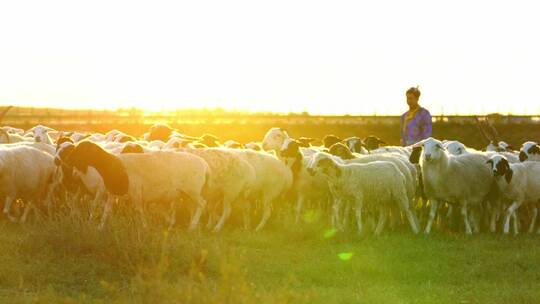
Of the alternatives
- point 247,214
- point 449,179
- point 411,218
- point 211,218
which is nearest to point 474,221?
point 449,179

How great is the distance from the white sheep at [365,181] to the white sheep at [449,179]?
2.52 ft

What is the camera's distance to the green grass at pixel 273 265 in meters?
11.6

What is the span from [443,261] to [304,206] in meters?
6.36

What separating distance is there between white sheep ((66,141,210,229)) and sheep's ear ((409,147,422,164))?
161 inches

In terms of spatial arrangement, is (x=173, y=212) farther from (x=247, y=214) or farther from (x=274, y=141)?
(x=274, y=141)

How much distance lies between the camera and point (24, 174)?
60.4 ft

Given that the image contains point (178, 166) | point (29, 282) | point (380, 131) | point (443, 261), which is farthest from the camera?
point (380, 131)

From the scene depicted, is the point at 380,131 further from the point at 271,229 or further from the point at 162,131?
the point at 271,229

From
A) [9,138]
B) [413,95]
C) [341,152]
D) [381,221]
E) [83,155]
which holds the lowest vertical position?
[381,221]

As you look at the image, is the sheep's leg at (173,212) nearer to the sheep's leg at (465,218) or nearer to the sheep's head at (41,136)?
the sheep's leg at (465,218)

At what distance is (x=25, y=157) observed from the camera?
1866 centimetres

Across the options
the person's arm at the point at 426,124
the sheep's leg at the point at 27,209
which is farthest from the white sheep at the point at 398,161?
the sheep's leg at the point at 27,209

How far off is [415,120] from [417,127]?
0.22 metres

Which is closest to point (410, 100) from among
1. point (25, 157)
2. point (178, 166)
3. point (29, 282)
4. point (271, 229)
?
point (271, 229)
